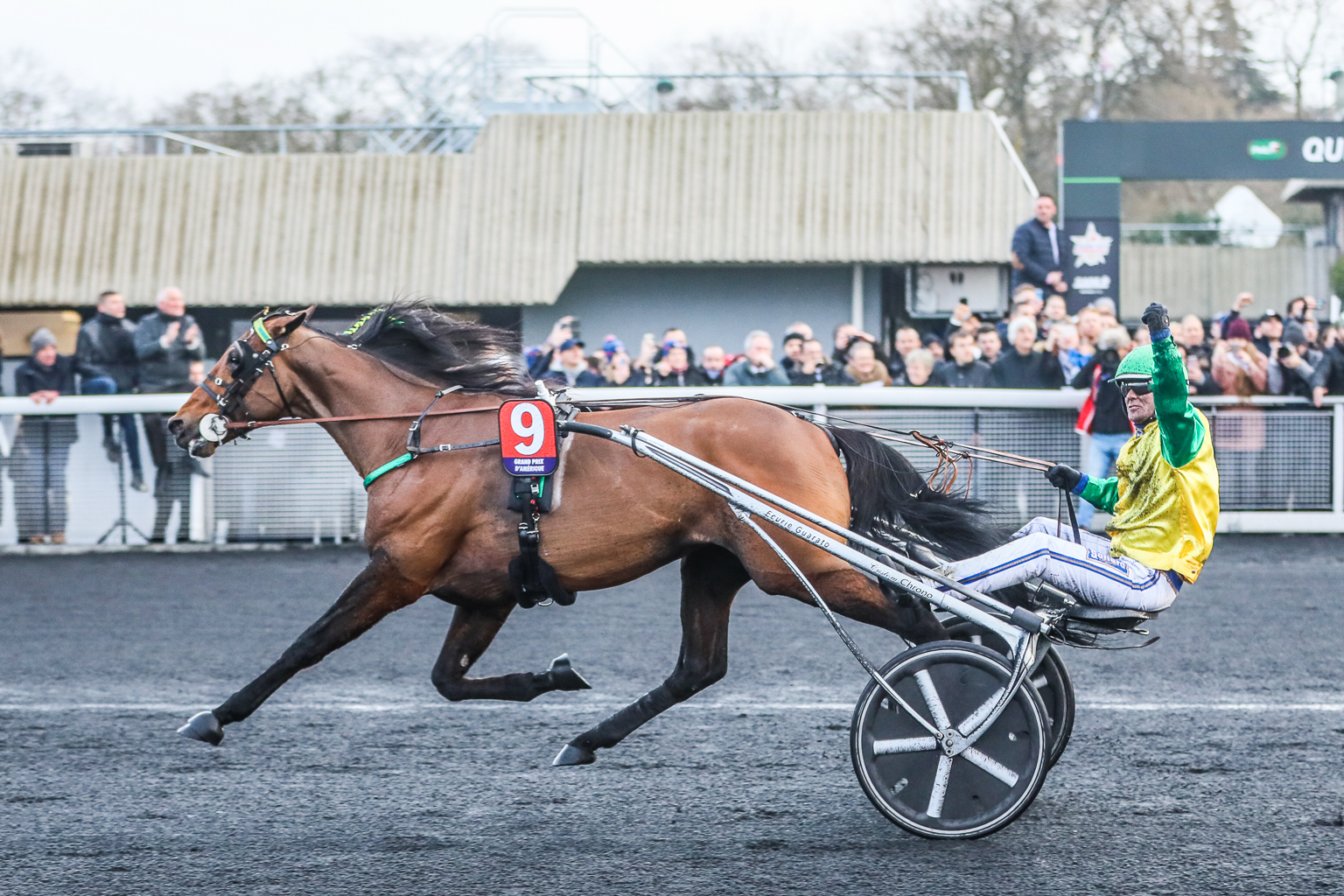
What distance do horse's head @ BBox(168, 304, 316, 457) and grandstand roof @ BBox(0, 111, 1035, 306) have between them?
1216 cm

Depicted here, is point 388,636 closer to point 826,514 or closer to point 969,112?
point 826,514

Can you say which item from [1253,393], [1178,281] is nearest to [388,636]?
[1253,393]

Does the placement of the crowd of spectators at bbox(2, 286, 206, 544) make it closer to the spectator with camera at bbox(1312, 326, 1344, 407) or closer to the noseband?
the noseband

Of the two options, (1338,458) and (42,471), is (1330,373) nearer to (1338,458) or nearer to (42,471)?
(1338,458)

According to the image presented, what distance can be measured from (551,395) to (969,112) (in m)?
13.3

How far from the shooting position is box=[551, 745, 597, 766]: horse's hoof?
461cm

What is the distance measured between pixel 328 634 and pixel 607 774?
103cm

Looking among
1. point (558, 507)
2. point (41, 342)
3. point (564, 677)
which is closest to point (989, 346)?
point (564, 677)

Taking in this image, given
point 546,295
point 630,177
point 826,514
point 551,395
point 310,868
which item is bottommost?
point 310,868

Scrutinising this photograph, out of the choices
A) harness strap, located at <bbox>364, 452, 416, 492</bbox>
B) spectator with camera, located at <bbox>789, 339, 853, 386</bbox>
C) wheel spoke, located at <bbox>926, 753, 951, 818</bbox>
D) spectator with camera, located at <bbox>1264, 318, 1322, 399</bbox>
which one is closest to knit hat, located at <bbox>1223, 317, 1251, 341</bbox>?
spectator with camera, located at <bbox>1264, 318, 1322, 399</bbox>

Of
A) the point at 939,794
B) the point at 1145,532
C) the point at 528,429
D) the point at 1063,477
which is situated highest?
the point at 528,429

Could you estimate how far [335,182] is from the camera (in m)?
17.4

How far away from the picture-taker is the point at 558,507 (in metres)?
4.46

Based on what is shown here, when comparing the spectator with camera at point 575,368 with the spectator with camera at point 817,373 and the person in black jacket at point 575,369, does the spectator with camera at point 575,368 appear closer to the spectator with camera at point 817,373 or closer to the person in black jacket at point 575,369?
the person in black jacket at point 575,369
